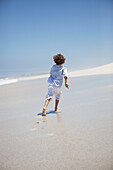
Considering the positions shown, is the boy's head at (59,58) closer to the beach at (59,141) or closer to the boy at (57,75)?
the boy at (57,75)

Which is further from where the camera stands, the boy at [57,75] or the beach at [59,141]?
the boy at [57,75]

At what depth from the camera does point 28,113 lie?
3.25 metres

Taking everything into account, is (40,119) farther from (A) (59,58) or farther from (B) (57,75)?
(A) (59,58)

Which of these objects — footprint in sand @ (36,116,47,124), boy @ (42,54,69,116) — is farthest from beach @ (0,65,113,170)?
boy @ (42,54,69,116)

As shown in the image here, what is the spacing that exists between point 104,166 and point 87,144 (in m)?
0.36

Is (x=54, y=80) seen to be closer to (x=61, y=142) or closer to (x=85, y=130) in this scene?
(x=85, y=130)

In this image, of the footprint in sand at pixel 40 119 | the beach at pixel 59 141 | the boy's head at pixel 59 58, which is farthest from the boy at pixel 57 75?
the beach at pixel 59 141

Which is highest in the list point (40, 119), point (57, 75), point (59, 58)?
point (59, 58)

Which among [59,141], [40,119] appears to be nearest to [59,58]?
[40,119]

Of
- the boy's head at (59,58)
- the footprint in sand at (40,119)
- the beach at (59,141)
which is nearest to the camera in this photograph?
the beach at (59,141)

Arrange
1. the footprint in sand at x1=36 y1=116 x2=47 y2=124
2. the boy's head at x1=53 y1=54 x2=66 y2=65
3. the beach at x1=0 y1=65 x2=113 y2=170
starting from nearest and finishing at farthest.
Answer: the beach at x1=0 y1=65 x2=113 y2=170 → the footprint in sand at x1=36 y1=116 x2=47 y2=124 → the boy's head at x1=53 y1=54 x2=66 y2=65

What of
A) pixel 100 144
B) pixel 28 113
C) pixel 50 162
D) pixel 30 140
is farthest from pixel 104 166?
pixel 28 113

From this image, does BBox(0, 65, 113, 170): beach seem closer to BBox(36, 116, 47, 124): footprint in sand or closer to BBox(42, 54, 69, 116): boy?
BBox(36, 116, 47, 124): footprint in sand

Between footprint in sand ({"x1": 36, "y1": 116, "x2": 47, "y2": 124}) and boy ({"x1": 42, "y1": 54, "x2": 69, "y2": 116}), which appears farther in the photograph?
boy ({"x1": 42, "y1": 54, "x2": 69, "y2": 116})
